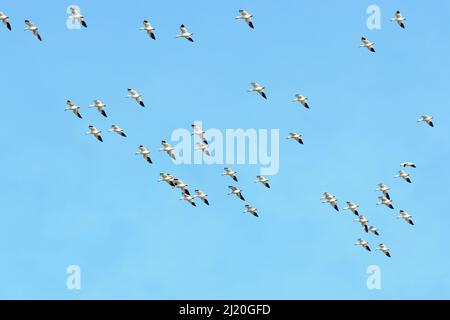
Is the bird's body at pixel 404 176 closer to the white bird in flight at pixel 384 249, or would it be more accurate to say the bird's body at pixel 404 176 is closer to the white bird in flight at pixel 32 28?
the white bird in flight at pixel 384 249

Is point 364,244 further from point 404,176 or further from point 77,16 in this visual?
point 77,16

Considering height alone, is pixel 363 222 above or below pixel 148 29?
below

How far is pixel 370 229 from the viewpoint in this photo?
179250 mm

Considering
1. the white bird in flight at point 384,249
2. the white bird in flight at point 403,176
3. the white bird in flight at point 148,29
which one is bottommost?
the white bird in flight at point 384,249

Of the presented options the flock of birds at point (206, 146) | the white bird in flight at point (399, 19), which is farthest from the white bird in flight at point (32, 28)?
the white bird in flight at point (399, 19)

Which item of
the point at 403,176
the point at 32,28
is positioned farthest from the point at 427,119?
the point at 32,28

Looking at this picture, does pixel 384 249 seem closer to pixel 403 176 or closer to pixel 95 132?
pixel 403 176

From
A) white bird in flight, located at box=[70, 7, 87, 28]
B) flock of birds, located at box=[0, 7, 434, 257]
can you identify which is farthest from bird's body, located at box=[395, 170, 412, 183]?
white bird in flight, located at box=[70, 7, 87, 28]

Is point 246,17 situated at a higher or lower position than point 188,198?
higher

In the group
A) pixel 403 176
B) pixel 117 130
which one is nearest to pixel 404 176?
pixel 403 176
